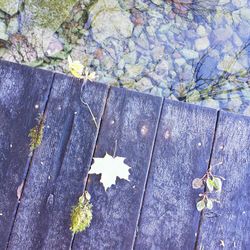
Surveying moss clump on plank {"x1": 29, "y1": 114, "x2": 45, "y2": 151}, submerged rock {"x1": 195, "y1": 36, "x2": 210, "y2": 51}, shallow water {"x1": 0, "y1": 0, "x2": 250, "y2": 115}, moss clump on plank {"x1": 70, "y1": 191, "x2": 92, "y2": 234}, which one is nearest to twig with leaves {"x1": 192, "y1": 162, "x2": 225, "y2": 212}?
moss clump on plank {"x1": 70, "y1": 191, "x2": 92, "y2": 234}

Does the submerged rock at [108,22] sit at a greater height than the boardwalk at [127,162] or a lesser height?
greater

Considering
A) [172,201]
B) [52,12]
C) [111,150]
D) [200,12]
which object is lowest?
[172,201]

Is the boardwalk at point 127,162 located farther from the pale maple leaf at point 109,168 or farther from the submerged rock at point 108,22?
the submerged rock at point 108,22

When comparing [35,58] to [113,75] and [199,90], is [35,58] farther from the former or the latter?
[199,90]

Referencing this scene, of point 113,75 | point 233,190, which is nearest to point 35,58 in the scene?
point 113,75

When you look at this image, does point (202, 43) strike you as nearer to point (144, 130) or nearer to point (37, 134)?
point (144, 130)

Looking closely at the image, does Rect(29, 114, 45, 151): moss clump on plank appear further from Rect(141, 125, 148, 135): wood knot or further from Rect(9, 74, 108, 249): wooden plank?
Rect(141, 125, 148, 135): wood knot

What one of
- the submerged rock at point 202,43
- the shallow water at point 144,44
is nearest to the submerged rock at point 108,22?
the shallow water at point 144,44
